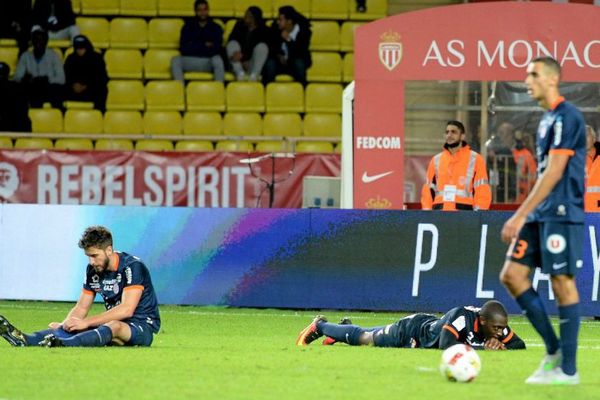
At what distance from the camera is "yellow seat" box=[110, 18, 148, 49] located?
23.2 meters

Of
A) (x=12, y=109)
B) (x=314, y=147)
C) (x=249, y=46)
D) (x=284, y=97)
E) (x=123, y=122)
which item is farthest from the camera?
(x=249, y=46)

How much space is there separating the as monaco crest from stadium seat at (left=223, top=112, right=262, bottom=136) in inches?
212

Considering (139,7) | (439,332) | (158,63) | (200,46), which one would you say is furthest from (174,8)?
(439,332)

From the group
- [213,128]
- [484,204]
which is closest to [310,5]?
[213,128]

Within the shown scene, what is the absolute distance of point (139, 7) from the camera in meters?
23.6

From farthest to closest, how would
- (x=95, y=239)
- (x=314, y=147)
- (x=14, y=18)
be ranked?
(x=14, y=18) → (x=314, y=147) → (x=95, y=239)

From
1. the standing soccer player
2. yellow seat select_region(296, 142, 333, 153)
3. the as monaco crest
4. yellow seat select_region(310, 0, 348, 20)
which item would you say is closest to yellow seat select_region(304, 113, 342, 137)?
yellow seat select_region(296, 142, 333, 153)

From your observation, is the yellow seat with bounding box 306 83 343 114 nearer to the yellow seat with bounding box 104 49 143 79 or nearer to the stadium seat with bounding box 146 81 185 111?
the stadium seat with bounding box 146 81 185 111

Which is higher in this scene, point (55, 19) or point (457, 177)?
point (55, 19)

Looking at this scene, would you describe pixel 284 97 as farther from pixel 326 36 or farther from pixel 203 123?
pixel 326 36

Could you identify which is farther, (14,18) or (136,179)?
(14,18)

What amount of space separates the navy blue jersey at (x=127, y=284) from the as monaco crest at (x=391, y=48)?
7068mm

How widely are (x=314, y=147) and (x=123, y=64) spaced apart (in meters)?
4.06

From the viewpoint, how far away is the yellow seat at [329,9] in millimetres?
23531
